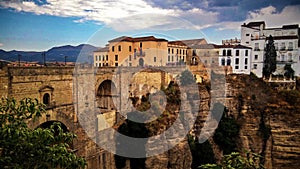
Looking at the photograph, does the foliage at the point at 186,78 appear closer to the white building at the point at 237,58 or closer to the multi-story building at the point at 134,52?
the multi-story building at the point at 134,52

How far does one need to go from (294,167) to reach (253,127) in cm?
446

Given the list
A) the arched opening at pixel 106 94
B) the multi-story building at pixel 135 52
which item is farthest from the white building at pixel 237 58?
the arched opening at pixel 106 94

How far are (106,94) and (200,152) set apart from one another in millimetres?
7998

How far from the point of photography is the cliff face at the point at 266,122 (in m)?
23.7

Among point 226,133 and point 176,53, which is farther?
point 176,53

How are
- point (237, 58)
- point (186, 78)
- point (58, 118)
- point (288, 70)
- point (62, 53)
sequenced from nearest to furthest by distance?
point (58, 118), point (62, 53), point (186, 78), point (288, 70), point (237, 58)

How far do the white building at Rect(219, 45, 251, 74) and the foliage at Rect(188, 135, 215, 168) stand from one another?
50.1ft

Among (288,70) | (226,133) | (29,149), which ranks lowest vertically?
(226,133)

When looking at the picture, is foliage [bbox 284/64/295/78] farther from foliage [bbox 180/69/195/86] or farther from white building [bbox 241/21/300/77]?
foliage [bbox 180/69/195/86]

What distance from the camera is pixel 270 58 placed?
32.0m

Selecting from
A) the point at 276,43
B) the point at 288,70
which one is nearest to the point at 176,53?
the point at 276,43

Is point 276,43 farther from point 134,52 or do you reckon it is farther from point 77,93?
point 77,93

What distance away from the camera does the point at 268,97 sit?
25.5 meters

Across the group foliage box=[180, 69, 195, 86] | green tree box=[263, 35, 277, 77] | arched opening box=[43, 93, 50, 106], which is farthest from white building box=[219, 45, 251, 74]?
arched opening box=[43, 93, 50, 106]
